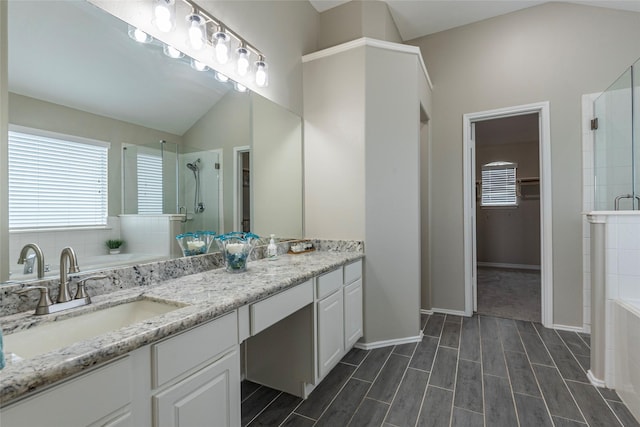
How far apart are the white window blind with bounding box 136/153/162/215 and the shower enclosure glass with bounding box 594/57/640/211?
3377 millimetres

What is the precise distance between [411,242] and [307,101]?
1598mm

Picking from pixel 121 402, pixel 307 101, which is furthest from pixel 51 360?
pixel 307 101

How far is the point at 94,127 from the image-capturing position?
4.20 ft

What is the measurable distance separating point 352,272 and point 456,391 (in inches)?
39.7

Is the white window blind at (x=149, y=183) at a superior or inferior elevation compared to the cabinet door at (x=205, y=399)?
superior

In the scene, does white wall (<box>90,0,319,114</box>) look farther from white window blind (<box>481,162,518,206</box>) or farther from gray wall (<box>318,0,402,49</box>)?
white window blind (<box>481,162,518,206</box>)

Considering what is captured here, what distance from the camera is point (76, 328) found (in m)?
1.03

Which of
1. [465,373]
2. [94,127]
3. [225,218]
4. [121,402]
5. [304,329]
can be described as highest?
[94,127]

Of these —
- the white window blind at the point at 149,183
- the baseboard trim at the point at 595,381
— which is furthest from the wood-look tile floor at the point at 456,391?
the white window blind at the point at 149,183

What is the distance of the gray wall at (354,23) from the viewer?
9.14 feet

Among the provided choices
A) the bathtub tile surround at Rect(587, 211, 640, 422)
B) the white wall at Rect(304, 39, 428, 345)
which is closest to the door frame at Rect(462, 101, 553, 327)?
the white wall at Rect(304, 39, 428, 345)

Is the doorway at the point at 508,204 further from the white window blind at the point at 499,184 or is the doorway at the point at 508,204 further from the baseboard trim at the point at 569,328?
the baseboard trim at the point at 569,328

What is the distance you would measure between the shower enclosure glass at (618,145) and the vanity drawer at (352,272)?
2.20 metres

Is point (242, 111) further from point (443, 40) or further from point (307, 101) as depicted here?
point (443, 40)
